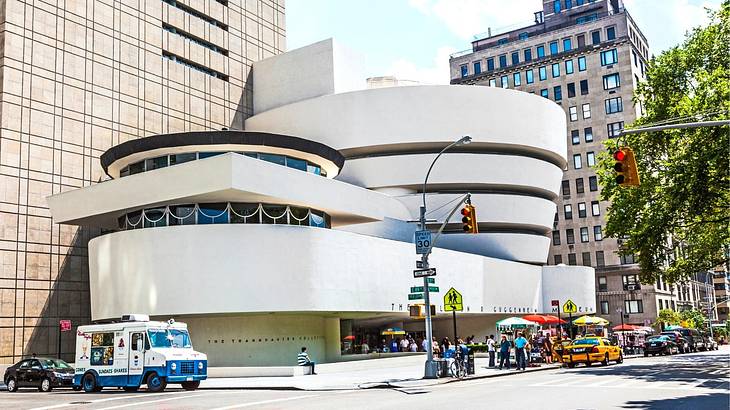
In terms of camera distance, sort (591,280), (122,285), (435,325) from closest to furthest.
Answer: (122,285) → (435,325) → (591,280)

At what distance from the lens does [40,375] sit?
30625 millimetres

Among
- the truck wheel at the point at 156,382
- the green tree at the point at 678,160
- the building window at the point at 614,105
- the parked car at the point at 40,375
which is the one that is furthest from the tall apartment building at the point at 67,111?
the building window at the point at 614,105

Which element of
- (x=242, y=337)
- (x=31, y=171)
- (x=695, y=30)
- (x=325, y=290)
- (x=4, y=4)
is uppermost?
(x=4, y=4)

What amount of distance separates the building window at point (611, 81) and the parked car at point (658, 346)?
5079 cm

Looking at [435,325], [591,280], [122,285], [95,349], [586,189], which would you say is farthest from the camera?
[586,189]

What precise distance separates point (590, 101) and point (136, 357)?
84.9 m

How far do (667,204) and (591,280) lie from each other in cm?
3528

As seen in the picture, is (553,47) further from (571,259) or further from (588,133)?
(571,259)

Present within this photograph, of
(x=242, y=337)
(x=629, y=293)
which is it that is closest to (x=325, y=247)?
(x=242, y=337)

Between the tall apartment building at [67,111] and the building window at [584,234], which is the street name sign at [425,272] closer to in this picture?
the tall apartment building at [67,111]

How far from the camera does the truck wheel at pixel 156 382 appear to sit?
2670 centimetres

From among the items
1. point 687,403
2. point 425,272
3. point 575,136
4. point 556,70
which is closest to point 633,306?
point 575,136

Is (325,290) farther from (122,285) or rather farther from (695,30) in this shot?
(695,30)

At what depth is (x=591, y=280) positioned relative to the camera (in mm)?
71625
